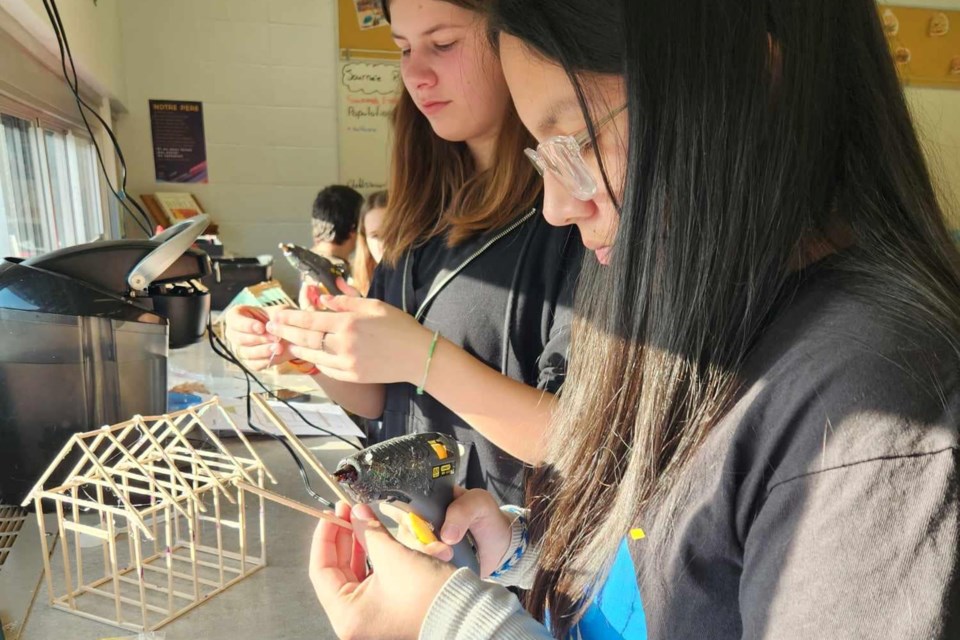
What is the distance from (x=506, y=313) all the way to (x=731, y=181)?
1.65 ft

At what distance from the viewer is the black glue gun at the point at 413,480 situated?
27.7 inches

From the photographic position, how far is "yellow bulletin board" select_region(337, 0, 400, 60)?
4008 mm

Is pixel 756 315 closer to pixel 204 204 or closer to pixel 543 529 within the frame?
pixel 543 529

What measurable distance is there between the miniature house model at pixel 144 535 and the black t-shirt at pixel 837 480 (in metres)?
0.47

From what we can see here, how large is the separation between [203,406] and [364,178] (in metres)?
3.48

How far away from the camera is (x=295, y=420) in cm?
148

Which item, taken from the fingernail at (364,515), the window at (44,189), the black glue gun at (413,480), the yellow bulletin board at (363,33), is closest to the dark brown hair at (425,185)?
the black glue gun at (413,480)

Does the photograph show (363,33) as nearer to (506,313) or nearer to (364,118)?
(364,118)

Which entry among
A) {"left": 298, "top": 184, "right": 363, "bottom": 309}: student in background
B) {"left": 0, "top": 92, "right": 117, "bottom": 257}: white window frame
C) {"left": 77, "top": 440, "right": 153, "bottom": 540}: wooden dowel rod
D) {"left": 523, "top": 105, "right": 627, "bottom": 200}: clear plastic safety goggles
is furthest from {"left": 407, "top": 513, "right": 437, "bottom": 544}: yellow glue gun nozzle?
{"left": 298, "top": 184, "right": 363, "bottom": 309}: student in background

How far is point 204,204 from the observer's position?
3.94 metres

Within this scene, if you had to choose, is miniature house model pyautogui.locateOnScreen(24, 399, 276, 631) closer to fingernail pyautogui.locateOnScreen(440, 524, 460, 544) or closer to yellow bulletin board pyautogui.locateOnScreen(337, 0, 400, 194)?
fingernail pyautogui.locateOnScreen(440, 524, 460, 544)

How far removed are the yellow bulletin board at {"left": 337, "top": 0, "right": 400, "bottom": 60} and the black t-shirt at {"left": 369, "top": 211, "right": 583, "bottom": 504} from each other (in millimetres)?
3419

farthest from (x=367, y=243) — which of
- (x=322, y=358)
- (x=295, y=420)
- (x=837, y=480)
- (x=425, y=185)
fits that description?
(x=837, y=480)

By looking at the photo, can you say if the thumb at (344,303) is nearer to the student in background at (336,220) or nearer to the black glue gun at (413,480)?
the black glue gun at (413,480)
